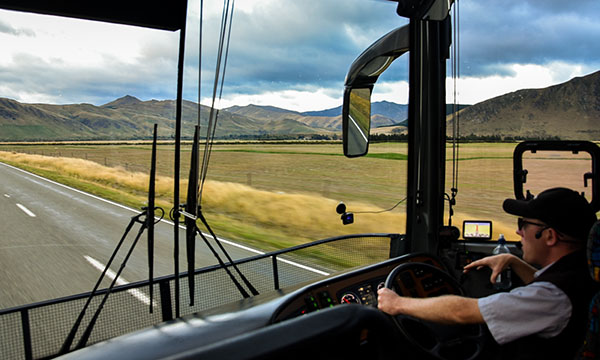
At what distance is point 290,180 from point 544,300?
9.12 feet

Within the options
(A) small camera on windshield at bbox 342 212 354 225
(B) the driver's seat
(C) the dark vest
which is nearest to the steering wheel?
(C) the dark vest

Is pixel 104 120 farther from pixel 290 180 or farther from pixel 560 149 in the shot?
pixel 560 149

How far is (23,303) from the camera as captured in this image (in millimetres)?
1930

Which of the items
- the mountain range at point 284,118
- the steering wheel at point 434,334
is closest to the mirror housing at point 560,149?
the mountain range at point 284,118

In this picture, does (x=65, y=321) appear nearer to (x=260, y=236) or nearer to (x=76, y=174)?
(x=76, y=174)

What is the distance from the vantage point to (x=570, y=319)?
160 centimetres

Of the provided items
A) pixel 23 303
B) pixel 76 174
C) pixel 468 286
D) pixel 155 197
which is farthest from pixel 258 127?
pixel 468 286

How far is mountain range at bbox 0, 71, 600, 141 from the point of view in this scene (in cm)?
218

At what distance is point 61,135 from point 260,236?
1605mm

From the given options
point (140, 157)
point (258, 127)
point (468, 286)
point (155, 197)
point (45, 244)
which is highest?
point (258, 127)

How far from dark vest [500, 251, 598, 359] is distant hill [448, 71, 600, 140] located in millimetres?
1792

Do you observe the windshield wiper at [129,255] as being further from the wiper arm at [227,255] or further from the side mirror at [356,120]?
the side mirror at [356,120]

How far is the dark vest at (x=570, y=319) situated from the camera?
1.60m

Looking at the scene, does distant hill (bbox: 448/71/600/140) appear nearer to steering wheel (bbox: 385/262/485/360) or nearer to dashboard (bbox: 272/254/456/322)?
dashboard (bbox: 272/254/456/322)
